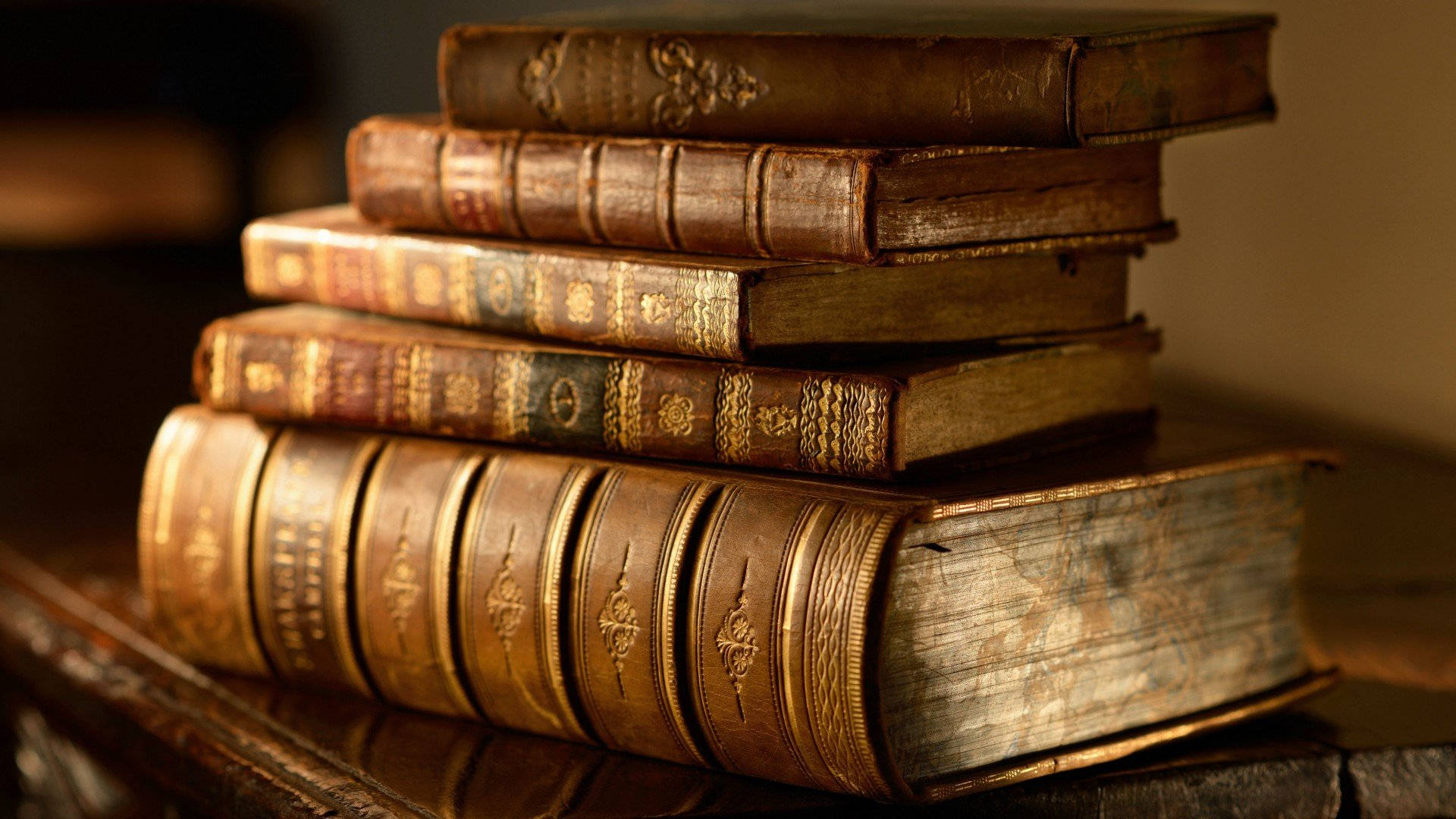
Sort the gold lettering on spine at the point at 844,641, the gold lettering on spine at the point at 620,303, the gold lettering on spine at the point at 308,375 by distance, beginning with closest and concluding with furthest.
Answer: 1. the gold lettering on spine at the point at 844,641
2. the gold lettering on spine at the point at 620,303
3. the gold lettering on spine at the point at 308,375

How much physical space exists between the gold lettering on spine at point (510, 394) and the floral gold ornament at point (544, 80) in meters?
0.13

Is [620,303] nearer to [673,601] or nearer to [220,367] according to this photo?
[673,601]

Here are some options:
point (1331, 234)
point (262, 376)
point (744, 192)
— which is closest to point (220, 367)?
point (262, 376)

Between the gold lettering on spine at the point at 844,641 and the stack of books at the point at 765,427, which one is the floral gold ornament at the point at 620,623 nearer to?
the stack of books at the point at 765,427

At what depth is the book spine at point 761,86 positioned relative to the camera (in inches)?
29.3

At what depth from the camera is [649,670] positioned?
77 centimetres

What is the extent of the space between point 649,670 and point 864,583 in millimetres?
131

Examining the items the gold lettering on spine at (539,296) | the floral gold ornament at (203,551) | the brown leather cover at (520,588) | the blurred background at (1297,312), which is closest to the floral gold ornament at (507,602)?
the brown leather cover at (520,588)

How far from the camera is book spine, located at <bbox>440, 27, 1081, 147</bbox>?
745 millimetres

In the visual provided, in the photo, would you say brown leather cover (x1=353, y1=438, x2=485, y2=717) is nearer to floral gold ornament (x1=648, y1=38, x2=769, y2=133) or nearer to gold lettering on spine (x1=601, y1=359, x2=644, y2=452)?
gold lettering on spine (x1=601, y1=359, x2=644, y2=452)

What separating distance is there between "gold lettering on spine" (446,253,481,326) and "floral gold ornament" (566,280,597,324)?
0.07 m

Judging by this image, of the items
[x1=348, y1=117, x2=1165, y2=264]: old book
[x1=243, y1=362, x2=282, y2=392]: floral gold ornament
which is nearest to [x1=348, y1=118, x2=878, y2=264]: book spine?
[x1=348, y1=117, x2=1165, y2=264]: old book

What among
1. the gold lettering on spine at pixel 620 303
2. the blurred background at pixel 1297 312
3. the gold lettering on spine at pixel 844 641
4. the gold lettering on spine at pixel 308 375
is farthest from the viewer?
the blurred background at pixel 1297 312

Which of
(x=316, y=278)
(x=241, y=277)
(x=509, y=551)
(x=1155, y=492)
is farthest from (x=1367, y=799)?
(x=241, y=277)
